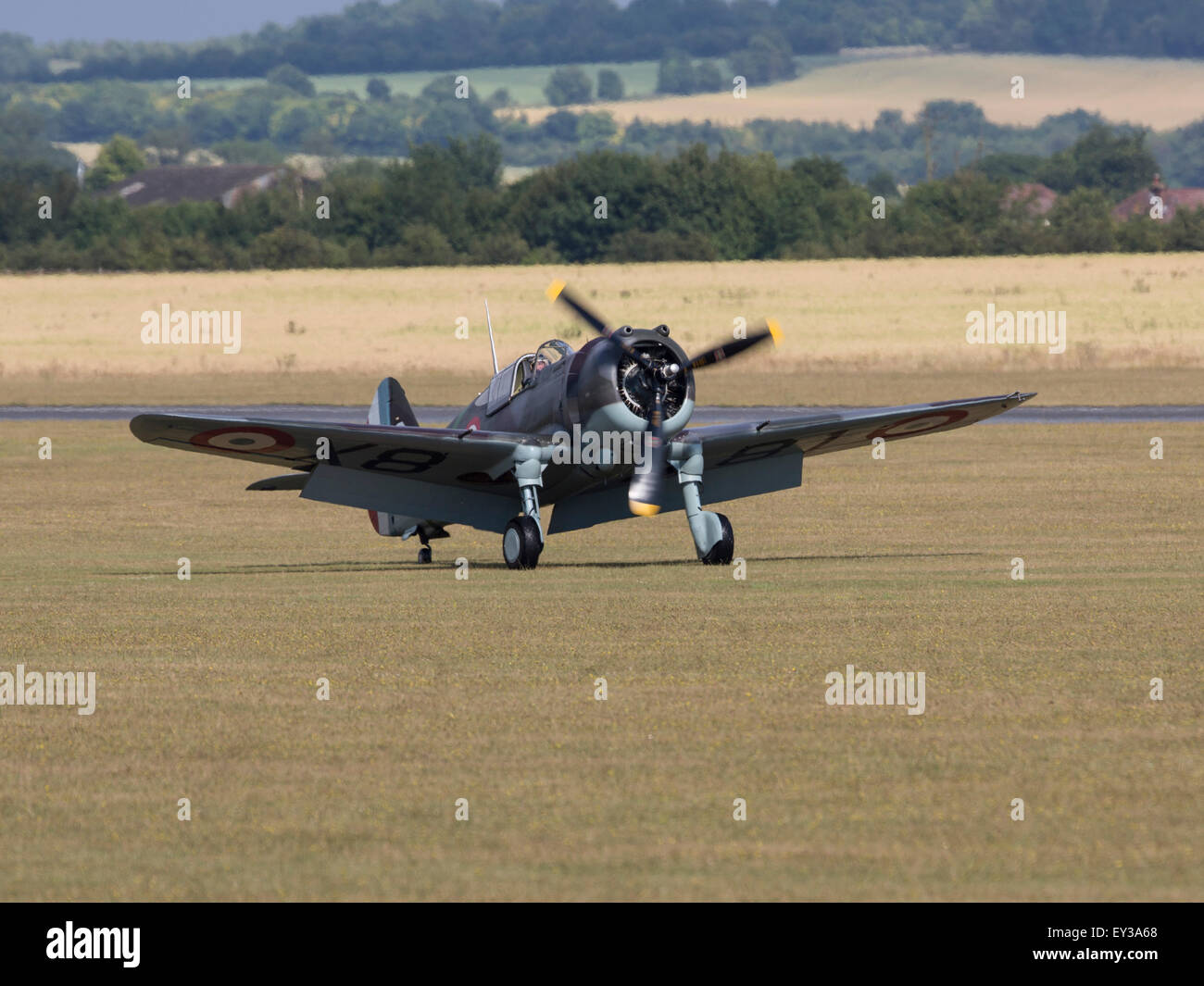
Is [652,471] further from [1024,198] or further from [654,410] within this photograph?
[1024,198]

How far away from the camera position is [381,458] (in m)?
20.2

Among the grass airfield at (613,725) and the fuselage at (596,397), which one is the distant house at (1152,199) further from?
the grass airfield at (613,725)

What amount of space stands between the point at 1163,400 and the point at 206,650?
3715cm

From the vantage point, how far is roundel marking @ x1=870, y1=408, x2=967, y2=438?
21078mm

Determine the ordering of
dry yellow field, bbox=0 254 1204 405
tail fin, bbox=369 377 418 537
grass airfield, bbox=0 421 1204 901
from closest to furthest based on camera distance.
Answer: grass airfield, bbox=0 421 1204 901 → tail fin, bbox=369 377 418 537 → dry yellow field, bbox=0 254 1204 405

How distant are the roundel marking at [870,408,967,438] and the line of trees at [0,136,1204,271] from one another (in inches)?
3502

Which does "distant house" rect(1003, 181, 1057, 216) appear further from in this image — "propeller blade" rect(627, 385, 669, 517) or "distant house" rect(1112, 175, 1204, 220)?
"propeller blade" rect(627, 385, 669, 517)

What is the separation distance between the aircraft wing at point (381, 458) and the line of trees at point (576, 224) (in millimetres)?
89801

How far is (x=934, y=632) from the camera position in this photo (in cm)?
1510

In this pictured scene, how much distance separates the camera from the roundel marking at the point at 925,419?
2108 cm

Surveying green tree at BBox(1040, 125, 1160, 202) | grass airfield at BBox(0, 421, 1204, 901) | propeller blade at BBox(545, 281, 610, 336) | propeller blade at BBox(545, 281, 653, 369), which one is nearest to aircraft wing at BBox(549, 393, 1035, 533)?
grass airfield at BBox(0, 421, 1204, 901)

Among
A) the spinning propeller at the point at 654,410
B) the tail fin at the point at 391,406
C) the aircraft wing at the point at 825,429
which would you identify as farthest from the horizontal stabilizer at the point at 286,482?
the aircraft wing at the point at 825,429

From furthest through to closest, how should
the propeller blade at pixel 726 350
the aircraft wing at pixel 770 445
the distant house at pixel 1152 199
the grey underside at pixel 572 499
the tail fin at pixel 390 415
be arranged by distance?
the distant house at pixel 1152 199
the tail fin at pixel 390 415
the grey underside at pixel 572 499
the aircraft wing at pixel 770 445
the propeller blade at pixel 726 350

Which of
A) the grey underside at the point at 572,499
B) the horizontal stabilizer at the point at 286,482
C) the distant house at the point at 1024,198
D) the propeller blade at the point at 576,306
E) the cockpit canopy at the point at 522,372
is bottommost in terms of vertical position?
the grey underside at the point at 572,499
